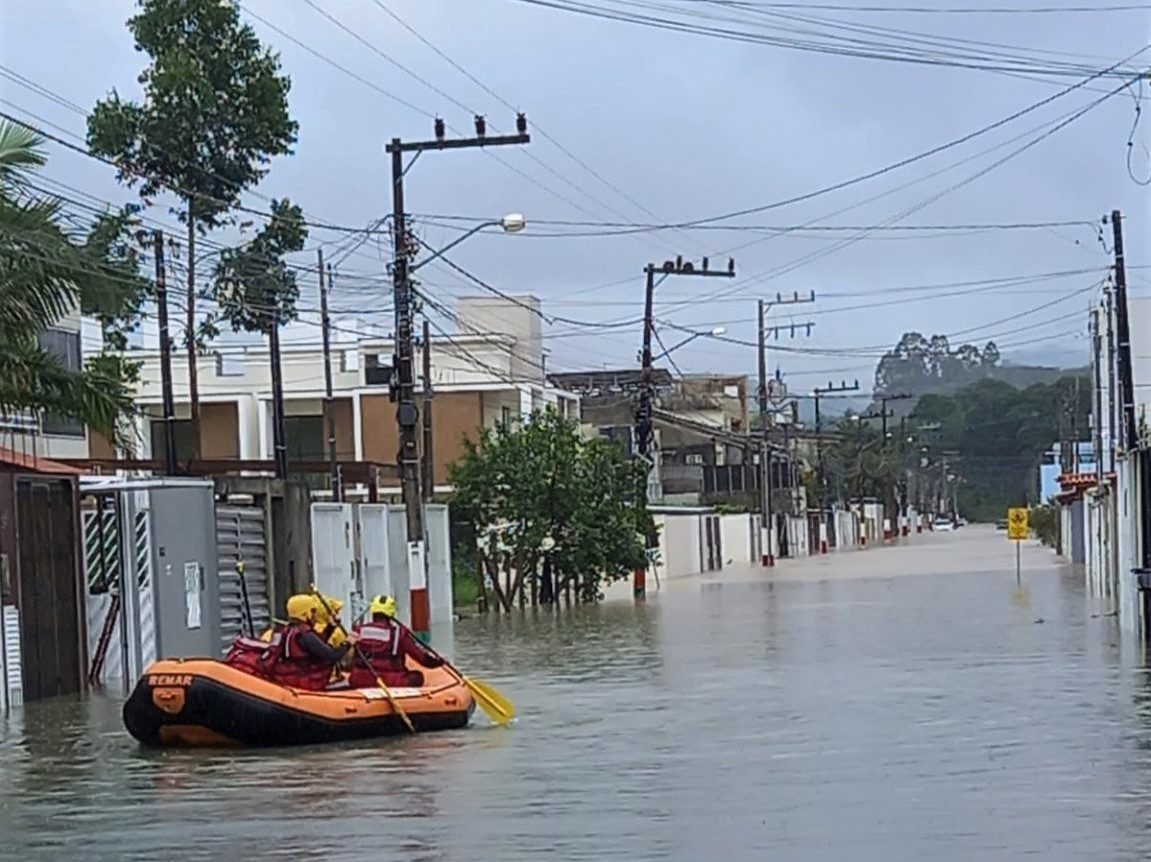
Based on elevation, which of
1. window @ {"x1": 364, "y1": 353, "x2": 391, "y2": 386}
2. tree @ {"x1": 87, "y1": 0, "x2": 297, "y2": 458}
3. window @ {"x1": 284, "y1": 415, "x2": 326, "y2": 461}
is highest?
tree @ {"x1": 87, "y1": 0, "x2": 297, "y2": 458}

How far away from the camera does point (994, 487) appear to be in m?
191

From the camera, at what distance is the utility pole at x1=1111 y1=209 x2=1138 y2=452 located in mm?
43094

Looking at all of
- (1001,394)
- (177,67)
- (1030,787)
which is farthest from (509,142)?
(1001,394)

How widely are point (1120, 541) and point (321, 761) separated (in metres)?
20.6

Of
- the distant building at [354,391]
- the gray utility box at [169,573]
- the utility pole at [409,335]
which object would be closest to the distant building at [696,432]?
the distant building at [354,391]

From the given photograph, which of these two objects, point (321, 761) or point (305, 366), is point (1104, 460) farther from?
point (321, 761)

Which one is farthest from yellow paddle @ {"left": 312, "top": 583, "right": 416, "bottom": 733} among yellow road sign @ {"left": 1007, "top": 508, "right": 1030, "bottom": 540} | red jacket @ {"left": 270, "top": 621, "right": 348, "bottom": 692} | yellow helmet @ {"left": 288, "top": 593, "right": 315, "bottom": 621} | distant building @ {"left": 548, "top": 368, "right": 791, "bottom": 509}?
distant building @ {"left": 548, "top": 368, "right": 791, "bottom": 509}

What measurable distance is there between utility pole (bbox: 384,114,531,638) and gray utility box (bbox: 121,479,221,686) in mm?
8849

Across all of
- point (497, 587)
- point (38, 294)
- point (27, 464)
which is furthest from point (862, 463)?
point (38, 294)

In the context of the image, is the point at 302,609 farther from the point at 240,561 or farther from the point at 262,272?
the point at 262,272

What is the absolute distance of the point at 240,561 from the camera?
32.3m

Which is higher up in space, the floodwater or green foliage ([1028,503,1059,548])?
the floodwater

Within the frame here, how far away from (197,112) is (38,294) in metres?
19.4

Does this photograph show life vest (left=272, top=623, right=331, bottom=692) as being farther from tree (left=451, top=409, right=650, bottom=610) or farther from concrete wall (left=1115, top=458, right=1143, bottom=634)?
tree (left=451, top=409, right=650, bottom=610)
